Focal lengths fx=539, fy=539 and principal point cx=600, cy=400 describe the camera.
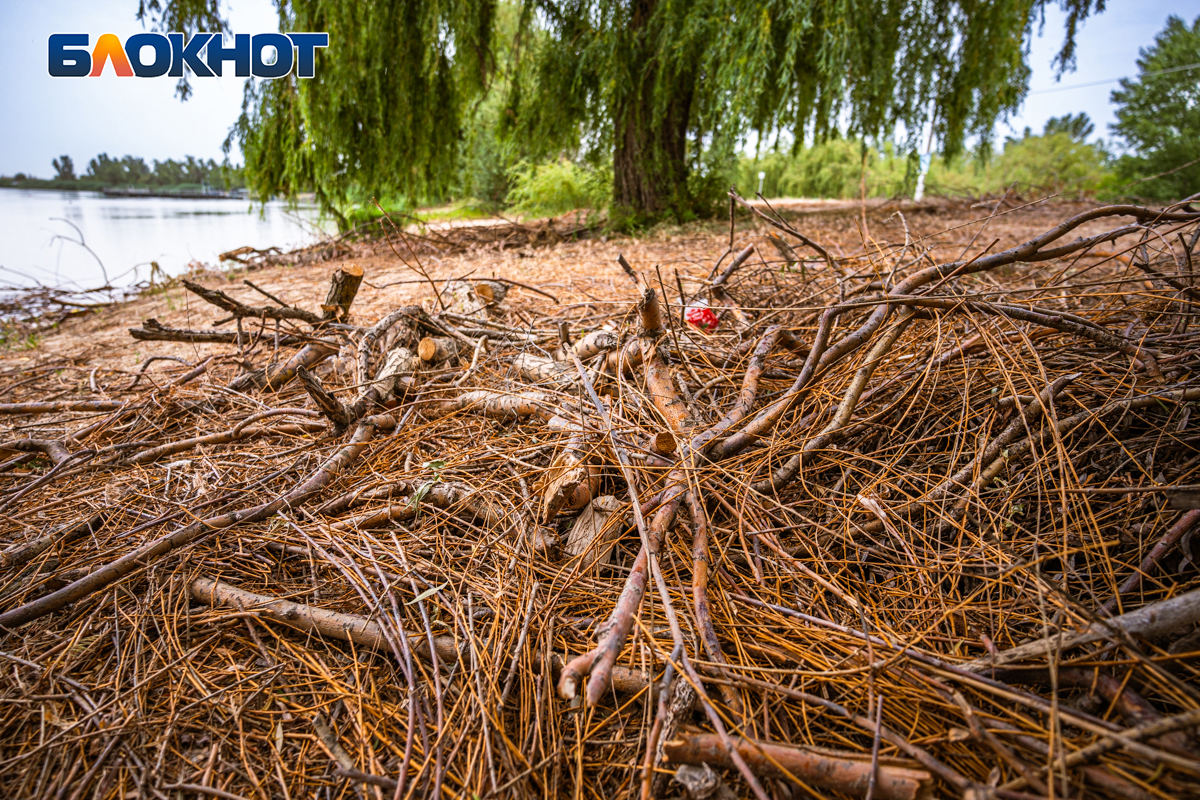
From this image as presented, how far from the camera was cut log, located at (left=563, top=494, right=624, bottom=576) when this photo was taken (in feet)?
4.61

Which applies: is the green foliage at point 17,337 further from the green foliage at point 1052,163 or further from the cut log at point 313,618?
the green foliage at point 1052,163

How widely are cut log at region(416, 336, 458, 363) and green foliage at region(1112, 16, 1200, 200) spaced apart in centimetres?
1755

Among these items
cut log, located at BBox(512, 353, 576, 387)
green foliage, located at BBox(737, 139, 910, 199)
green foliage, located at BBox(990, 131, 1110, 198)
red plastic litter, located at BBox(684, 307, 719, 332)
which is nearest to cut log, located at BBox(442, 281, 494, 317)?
cut log, located at BBox(512, 353, 576, 387)

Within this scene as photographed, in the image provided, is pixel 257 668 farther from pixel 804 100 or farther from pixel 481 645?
pixel 804 100

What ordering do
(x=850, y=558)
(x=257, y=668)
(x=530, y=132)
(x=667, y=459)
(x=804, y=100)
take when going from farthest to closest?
(x=530, y=132)
(x=804, y=100)
(x=667, y=459)
(x=850, y=558)
(x=257, y=668)

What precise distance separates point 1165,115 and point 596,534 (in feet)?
74.6

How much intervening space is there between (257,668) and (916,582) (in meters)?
1.54

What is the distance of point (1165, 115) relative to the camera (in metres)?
15.2

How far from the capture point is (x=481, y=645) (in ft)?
3.92

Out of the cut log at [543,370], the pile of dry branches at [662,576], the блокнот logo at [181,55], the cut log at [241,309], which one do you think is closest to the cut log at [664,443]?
the pile of dry branches at [662,576]

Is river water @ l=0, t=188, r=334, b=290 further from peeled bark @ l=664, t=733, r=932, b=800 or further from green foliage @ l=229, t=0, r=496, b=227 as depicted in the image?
peeled bark @ l=664, t=733, r=932, b=800

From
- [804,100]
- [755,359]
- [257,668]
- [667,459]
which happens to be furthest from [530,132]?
[257,668]

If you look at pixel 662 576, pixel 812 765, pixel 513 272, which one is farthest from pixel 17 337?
pixel 812 765

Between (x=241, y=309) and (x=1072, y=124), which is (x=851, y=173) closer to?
(x=241, y=309)
